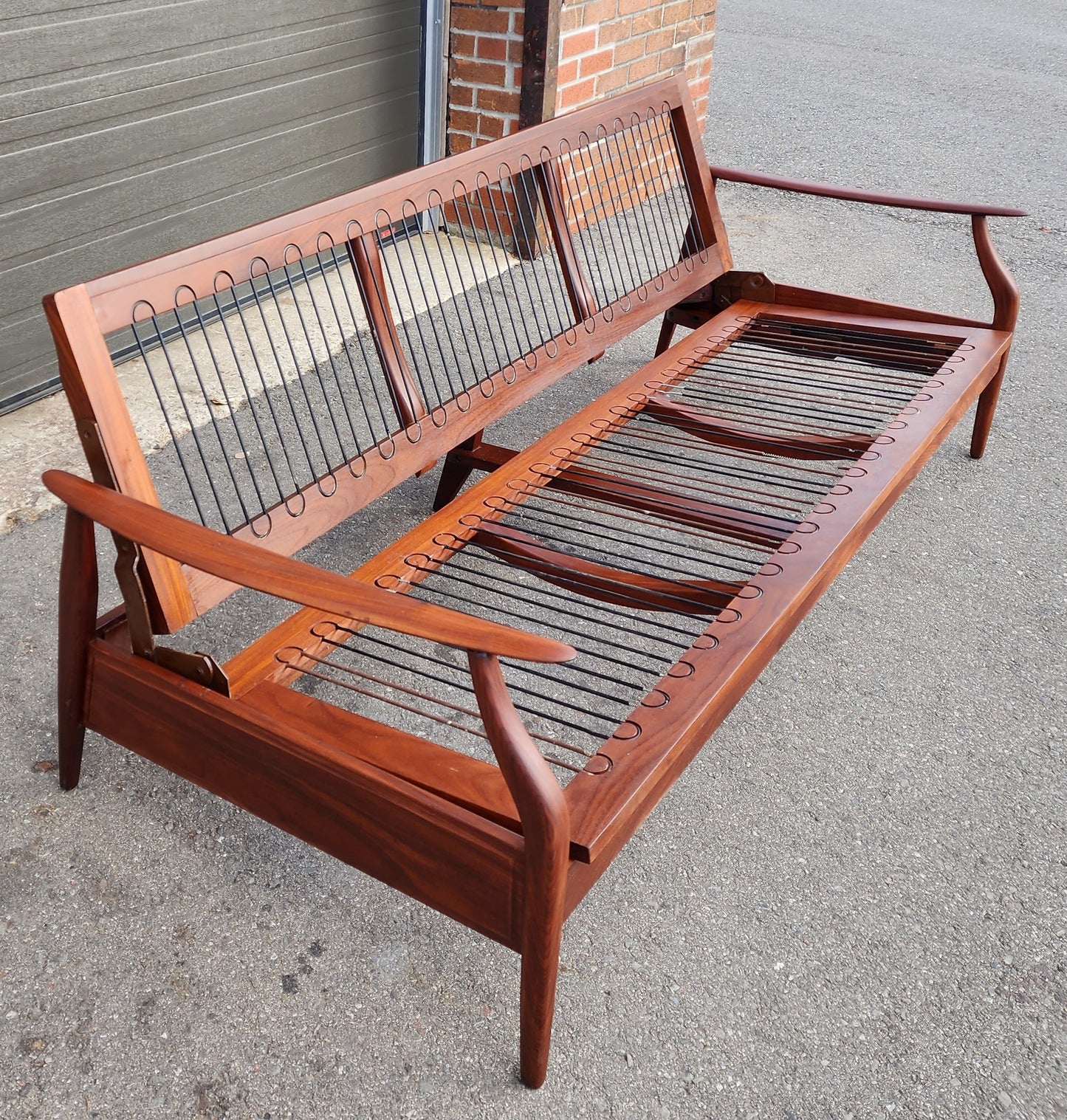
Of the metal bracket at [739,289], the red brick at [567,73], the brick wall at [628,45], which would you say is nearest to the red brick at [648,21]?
the brick wall at [628,45]

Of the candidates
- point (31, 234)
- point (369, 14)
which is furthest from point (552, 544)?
point (369, 14)

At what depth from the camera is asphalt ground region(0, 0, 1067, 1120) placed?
1.76 m

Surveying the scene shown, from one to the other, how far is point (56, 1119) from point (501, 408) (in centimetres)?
175

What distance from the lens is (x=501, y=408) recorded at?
279 centimetres

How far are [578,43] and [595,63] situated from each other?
24 centimetres

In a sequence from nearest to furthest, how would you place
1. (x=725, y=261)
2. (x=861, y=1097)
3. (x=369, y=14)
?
(x=861, y=1097)
(x=725, y=261)
(x=369, y=14)

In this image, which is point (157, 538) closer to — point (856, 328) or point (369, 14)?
point (856, 328)

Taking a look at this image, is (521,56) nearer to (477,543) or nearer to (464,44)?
(464,44)

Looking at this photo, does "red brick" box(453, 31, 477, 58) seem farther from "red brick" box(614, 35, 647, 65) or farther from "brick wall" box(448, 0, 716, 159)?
"red brick" box(614, 35, 647, 65)

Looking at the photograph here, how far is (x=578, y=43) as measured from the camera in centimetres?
496

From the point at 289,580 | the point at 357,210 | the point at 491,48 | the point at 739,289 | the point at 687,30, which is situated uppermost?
the point at 357,210

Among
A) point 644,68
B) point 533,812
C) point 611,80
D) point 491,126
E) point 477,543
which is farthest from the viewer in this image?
point 644,68

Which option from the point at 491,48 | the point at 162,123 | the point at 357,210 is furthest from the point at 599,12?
the point at 357,210

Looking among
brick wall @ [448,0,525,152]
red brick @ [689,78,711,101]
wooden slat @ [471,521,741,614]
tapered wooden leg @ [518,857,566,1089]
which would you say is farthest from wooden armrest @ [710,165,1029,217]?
red brick @ [689,78,711,101]
